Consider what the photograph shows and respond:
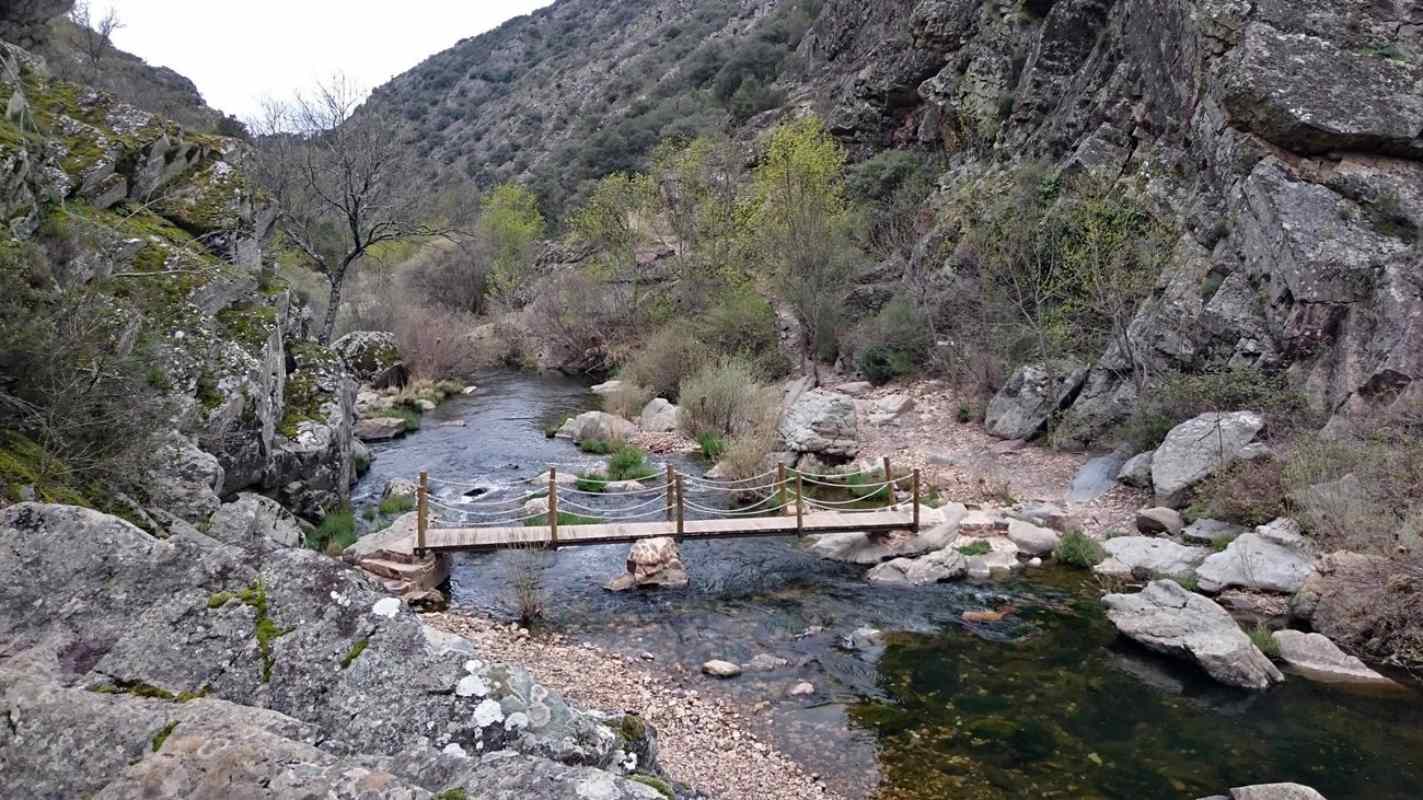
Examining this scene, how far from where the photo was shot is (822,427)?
1828cm

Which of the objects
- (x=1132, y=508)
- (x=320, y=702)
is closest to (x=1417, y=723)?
(x=1132, y=508)

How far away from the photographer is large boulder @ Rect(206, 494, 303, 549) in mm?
9219

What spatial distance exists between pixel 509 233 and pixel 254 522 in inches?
1456

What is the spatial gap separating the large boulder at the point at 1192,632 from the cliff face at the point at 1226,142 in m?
6.39

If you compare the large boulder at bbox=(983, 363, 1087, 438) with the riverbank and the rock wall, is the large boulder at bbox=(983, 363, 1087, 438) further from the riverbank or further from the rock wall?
the riverbank

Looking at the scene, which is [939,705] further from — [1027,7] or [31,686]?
[1027,7]

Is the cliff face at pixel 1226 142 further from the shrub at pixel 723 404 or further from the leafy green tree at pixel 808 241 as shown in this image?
the shrub at pixel 723 404

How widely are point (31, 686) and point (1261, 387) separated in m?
17.1

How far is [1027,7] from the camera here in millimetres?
29906

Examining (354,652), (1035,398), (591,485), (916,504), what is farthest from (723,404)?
(354,652)

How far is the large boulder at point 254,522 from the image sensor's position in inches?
363

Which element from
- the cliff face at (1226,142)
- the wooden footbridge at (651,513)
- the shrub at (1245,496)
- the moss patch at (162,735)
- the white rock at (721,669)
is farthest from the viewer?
the cliff face at (1226,142)

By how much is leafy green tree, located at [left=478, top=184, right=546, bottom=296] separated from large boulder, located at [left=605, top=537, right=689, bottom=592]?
Result: 30.0 m

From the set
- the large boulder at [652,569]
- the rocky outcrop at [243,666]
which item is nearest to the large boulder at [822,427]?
the large boulder at [652,569]
